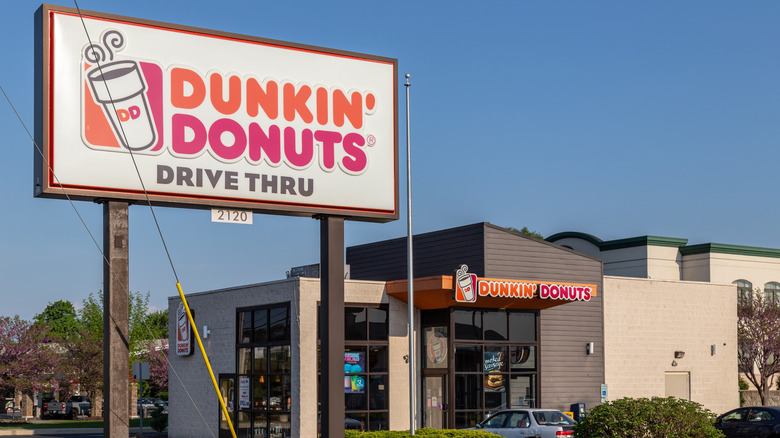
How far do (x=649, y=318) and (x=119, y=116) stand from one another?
2582 centimetres

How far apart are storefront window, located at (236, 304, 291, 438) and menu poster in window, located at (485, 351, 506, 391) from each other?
6577mm

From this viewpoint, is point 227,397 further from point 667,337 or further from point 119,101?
point 119,101

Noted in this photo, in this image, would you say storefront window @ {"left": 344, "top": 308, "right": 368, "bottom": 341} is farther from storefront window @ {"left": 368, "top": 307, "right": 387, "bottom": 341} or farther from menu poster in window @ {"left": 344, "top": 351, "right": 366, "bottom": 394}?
menu poster in window @ {"left": 344, "top": 351, "right": 366, "bottom": 394}

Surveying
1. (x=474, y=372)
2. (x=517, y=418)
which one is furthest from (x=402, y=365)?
(x=517, y=418)

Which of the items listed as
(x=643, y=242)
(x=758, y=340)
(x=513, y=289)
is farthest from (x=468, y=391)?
(x=643, y=242)

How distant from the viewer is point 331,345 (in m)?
14.1

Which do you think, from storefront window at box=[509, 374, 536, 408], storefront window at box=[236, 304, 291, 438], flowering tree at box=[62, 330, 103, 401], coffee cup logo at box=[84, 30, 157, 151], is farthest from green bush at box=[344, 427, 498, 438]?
flowering tree at box=[62, 330, 103, 401]

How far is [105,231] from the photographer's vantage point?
12633 mm

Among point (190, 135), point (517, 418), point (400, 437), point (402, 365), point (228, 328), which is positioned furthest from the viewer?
point (228, 328)

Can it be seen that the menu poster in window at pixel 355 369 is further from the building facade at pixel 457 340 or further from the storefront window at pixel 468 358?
the storefront window at pixel 468 358

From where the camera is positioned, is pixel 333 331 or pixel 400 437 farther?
pixel 400 437

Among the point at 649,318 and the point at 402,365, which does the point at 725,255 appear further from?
the point at 402,365

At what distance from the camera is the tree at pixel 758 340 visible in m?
45.1

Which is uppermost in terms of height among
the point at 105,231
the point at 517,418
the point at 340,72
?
the point at 340,72
